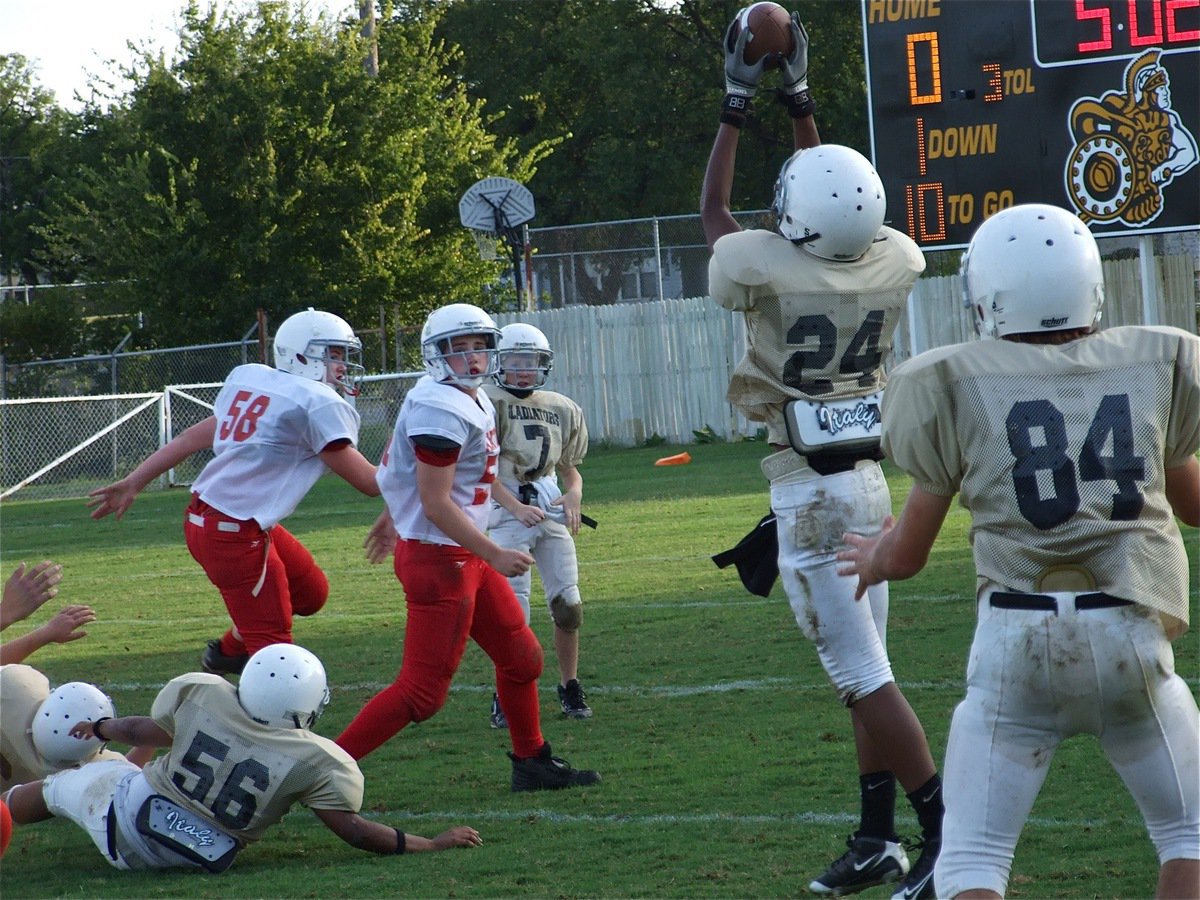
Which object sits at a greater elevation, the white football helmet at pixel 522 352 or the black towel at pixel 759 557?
the white football helmet at pixel 522 352

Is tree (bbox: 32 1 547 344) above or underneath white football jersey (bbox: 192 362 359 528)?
above

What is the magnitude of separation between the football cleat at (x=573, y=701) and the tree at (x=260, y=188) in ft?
69.7

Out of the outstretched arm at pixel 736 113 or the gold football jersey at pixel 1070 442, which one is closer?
the gold football jersey at pixel 1070 442

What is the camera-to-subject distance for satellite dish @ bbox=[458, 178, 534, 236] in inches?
939

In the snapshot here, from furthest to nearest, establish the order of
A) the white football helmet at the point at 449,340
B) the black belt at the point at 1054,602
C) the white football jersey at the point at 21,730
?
the white football helmet at the point at 449,340 < the white football jersey at the point at 21,730 < the black belt at the point at 1054,602

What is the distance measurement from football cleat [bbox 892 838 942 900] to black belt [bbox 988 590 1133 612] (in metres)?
1.17

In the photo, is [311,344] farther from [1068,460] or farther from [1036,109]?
[1036,109]

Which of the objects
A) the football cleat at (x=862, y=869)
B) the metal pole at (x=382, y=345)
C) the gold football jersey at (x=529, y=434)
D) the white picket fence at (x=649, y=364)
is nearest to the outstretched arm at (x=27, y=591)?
the football cleat at (x=862, y=869)

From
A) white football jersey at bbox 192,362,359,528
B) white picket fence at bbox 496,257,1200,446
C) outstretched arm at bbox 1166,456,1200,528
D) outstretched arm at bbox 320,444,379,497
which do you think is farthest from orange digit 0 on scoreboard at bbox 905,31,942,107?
outstretched arm at bbox 1166,456,1200,528

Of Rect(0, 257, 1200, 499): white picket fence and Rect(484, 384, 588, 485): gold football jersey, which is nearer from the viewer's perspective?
Rect(484, 384, 588, 485): gold football jersey

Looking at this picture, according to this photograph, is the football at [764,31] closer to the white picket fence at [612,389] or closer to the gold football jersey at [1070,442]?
the gold football jersey at [1070,442]

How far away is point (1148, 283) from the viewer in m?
18.7

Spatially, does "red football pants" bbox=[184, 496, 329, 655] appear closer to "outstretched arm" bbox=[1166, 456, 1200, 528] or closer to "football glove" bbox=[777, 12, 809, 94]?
"football glove" bbox=[777, 12, 809, 94]

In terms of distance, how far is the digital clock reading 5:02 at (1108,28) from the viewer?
13.8 meters
